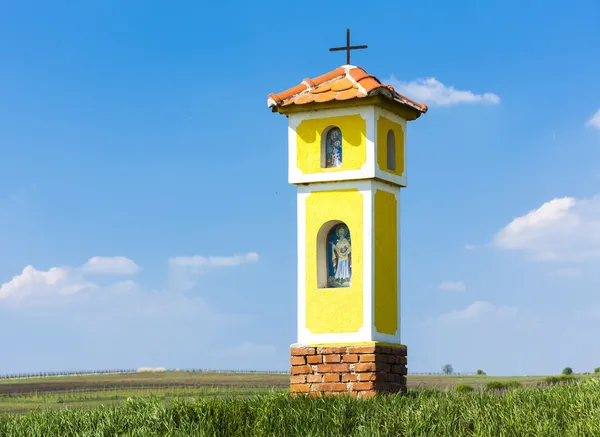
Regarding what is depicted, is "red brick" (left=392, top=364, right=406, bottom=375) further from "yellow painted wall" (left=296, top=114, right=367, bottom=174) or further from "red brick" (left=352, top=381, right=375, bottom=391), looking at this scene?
"yellow painted wall" (left=296, top=114, right=367, bottom=174)

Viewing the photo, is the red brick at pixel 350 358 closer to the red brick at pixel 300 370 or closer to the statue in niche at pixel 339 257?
the red brick at pixel 300 370

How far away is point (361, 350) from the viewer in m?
14.0

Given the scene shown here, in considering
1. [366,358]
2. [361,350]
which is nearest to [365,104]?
[361,350]

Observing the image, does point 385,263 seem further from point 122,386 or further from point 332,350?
point 122,386

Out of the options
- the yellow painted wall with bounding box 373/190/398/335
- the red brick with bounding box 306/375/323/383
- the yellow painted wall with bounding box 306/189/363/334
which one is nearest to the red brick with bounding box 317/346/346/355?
the yellow painted wall with bounding box 306/189/363/334

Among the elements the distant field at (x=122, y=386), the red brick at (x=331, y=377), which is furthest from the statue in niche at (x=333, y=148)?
the distant field at (x=122, y=386)

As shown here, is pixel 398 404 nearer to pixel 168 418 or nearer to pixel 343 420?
pixel 343 420

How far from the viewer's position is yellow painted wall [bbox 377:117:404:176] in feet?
47.9

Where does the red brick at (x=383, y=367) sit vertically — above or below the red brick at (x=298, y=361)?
below

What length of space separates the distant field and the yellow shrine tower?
10.8m

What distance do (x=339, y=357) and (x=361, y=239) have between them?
1.77 m

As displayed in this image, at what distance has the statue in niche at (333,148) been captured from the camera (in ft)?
48.1

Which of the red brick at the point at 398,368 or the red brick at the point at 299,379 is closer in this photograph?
the red brick at the point at 299,379

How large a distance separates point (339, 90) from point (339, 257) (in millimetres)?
2560
